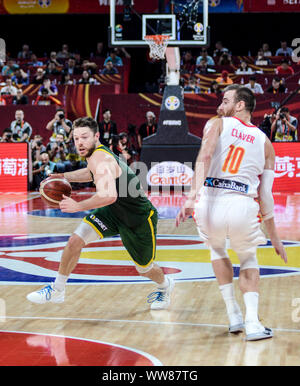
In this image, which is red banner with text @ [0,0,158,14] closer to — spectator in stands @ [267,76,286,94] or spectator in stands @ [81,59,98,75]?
spectator in stands @ [81,59,98,75]

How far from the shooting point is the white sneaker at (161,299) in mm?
5598

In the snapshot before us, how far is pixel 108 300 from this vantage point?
19.4 ft

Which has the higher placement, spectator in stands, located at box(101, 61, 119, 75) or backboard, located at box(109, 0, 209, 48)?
backboard, located at box(109, 0, 209, 48)

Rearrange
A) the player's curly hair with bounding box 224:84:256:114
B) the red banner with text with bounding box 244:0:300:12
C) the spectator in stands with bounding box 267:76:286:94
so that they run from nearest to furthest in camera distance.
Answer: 1. the player's curly hair with bounding box 224:84:256:114
2. the spectator in stands with bounding box 267:76:286:94
3. the red banner with text with bounding box 244:0:300:12

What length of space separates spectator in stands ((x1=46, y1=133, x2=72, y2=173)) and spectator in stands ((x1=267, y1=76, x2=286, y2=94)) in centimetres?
555

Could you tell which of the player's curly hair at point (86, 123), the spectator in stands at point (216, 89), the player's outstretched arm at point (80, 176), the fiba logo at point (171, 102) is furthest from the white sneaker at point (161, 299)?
the spectator in stands at point (216, 89)

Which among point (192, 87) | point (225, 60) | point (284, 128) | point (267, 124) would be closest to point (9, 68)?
point (192, 87)

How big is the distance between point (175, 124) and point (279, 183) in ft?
9.09

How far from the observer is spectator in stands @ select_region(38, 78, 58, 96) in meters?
18.3

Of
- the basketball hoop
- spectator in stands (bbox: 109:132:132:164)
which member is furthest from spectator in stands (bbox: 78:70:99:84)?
the basketball hoop

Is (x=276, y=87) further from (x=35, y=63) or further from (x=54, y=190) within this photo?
(x=54, y=190)

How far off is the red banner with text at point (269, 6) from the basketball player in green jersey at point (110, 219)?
693 inches

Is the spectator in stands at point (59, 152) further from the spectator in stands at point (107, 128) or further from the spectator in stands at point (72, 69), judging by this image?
the spectator in stands at point (72, 69)

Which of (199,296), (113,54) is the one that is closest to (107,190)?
(199,296)
